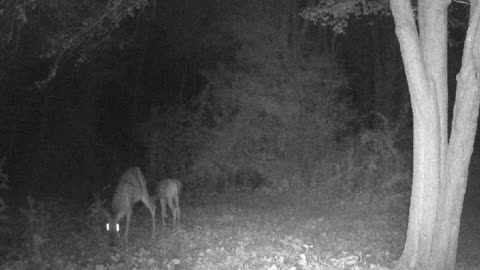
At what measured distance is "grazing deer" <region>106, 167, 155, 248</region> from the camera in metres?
13.3

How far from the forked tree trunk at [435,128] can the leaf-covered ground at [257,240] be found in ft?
3.04

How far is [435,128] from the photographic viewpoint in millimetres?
10812

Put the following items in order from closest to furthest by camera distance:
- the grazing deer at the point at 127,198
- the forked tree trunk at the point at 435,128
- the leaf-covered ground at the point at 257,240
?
the forked tree trunk at the point at 435,128
the leaf-covered ground at the point at 257,240
the grazing deer at the point at 127,198

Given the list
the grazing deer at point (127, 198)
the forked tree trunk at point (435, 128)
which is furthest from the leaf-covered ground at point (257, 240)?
the forked tree trunk at point (435, 128)

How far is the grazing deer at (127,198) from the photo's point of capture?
13.3 meters

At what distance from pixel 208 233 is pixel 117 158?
13519 mm

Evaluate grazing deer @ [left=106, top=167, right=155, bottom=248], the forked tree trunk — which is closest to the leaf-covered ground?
grazing deer @ [left=106, top=167, right=155, bottom=248]

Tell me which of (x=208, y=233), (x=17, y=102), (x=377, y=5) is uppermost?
(x=377, y=5)

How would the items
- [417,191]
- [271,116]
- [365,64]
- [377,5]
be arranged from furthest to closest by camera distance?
[365,64] → [271,116] → [377,5] → [417,191]

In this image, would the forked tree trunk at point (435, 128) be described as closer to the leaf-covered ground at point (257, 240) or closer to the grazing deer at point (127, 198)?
the leaf-covered ground at point (257, 240)

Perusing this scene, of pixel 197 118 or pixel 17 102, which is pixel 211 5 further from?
pixel 17 102

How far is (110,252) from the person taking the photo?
11891 mm

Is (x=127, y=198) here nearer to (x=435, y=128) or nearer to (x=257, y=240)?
(x=257, y=240)

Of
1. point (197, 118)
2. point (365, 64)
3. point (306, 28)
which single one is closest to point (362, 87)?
point (365, 64)
